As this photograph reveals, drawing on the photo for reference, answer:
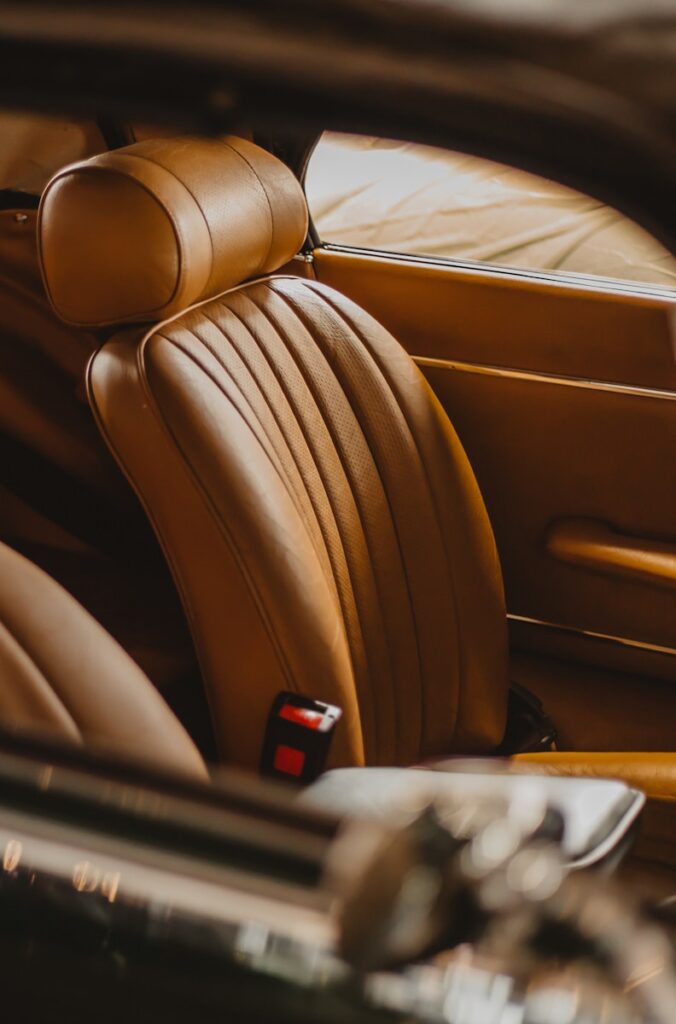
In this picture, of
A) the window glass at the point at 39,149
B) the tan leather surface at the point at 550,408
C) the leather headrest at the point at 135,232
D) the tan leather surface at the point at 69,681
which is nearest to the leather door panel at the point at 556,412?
the tan leather surface at the point at 550,408

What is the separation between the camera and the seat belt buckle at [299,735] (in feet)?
4.53

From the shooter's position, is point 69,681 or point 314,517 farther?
point 314,517

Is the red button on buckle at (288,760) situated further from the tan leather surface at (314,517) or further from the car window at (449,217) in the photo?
the car window at (449,217)

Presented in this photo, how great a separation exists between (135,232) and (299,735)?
0.60 meters

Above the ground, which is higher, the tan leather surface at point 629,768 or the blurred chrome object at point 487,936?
the blurred chrome object at point 487,936

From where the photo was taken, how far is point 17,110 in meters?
0.60

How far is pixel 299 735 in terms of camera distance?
4.57 ft

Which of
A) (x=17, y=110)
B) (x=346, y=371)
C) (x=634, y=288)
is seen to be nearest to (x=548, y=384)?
(x=634, y=288)

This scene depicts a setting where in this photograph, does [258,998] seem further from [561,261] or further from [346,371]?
[561,261]

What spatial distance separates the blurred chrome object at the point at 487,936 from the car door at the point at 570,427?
127 cm

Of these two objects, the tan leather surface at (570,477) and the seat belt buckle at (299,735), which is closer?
the seat belt buckle at (299,735)

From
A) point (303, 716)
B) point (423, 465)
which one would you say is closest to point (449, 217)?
point (423, 465)

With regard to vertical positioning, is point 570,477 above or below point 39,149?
below

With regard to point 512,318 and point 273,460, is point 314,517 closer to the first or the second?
point 273,460
